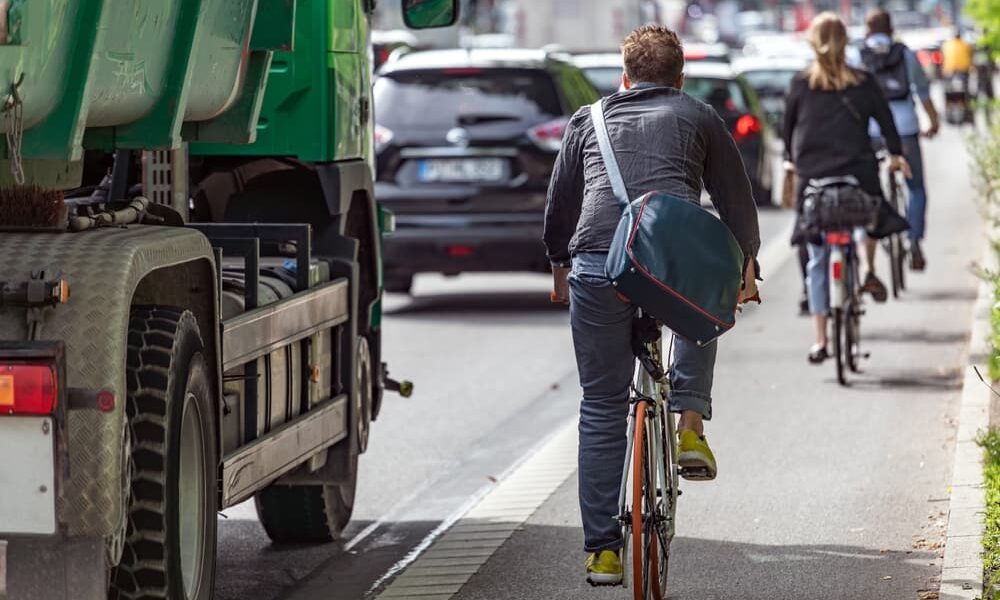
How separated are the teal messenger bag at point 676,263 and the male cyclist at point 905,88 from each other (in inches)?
349

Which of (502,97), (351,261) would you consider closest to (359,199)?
(351,261)

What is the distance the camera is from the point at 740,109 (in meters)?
25.1

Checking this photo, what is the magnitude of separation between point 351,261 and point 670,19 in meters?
101

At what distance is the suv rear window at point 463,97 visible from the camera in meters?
15.5

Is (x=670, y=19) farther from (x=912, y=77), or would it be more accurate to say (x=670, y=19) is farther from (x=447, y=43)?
(x=912, y=77)

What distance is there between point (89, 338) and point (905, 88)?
35.5ft

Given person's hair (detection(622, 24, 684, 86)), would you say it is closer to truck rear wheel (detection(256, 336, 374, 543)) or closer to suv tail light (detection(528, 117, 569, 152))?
truck rear wheel (detection(256, 336, 374, 543))

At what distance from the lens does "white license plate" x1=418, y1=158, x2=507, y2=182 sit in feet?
50.5

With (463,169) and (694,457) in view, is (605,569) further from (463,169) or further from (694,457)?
(463,169)

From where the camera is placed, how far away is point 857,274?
39.3 ft

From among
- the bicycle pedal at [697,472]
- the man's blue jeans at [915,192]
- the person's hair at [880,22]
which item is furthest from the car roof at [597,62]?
the bicycle pedal at [697,472]

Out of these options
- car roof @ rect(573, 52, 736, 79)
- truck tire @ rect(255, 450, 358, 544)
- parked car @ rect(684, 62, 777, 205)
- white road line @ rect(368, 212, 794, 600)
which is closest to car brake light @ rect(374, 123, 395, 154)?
white road line @ rect(368, 212, 794, 600)

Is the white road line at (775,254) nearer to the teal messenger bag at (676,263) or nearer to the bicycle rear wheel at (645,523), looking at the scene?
the bicycle rear wheel at (645,523)

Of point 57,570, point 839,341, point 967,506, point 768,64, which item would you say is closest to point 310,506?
point 967,506
